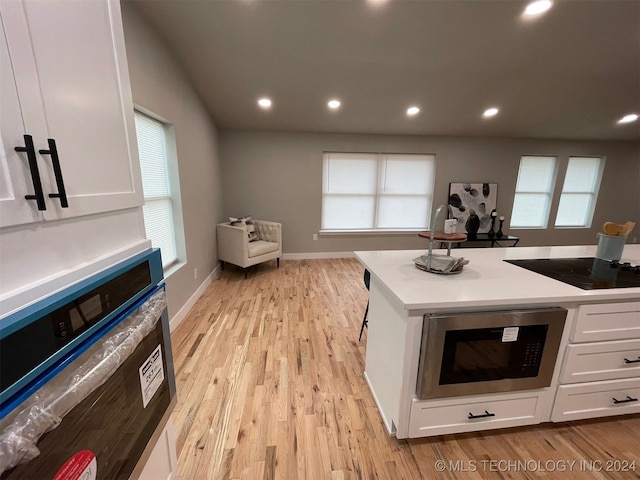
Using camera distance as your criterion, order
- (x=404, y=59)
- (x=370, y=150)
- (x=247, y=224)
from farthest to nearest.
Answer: (x=370, y=150), (x=247, y=224), (x=404, y=59)

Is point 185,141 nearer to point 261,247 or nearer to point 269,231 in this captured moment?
point 261,247

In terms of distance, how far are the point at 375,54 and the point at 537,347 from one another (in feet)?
9.60

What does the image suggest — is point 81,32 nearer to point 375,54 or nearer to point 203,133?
point 375,54

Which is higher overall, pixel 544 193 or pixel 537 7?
pixel 537 7

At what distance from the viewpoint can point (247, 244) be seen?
146 inches

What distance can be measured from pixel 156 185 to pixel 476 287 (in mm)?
2702

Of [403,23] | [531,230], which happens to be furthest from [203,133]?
[531,230]

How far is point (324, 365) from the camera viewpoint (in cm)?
205

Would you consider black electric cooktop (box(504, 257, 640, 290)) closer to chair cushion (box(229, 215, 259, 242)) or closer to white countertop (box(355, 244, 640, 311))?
white countertop (box(355, 244, 640, 311))

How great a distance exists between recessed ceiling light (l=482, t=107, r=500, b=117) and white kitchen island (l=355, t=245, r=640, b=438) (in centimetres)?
339

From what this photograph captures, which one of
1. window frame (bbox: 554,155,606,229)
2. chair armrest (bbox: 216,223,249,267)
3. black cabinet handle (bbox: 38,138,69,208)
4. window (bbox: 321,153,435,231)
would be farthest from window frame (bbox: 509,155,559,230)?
black cabinet handle (bbox: 38,138,69,208)

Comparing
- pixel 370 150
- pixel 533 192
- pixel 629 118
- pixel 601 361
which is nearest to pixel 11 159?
pixel 601 361

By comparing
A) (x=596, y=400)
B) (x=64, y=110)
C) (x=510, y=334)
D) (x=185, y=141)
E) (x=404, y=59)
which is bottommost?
(x=596, y=400)

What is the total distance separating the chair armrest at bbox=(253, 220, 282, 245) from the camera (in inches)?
168
